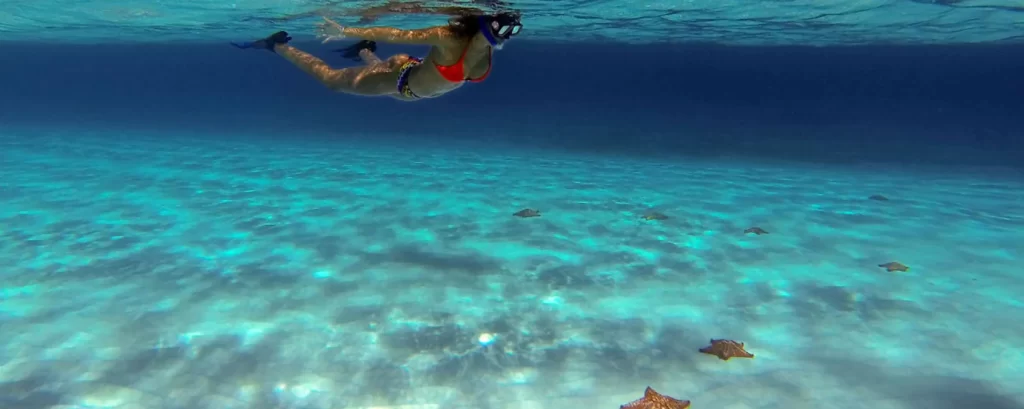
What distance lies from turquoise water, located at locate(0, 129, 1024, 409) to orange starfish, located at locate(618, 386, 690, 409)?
39 centimetres

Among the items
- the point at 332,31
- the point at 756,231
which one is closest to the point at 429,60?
the point at 332,31

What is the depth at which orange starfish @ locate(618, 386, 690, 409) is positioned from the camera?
176 inches

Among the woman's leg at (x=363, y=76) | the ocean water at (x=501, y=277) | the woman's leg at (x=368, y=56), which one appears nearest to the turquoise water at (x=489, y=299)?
the ocean water at (x=501, y=277)

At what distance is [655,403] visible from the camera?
4500mm

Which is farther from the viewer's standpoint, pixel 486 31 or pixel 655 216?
pixel 655 216

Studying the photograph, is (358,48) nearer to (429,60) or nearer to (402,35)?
(402,35)

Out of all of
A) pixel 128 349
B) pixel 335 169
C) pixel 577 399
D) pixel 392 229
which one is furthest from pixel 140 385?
pixel 335 169

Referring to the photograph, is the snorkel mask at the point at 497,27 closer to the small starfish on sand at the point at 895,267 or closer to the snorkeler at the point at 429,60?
the snorkeler at the point at 429,60

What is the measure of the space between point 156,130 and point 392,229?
1338 inches

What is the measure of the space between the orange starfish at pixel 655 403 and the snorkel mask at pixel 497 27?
368cm

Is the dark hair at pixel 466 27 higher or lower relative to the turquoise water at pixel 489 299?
higher

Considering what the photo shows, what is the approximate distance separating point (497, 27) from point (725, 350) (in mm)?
4229

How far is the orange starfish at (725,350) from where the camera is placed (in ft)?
18.4

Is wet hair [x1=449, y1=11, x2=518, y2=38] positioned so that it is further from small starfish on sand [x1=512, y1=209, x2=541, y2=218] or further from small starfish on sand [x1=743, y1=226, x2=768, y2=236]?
small starfish on sand [x1=743, y1=226, x2=768, y2=236]
